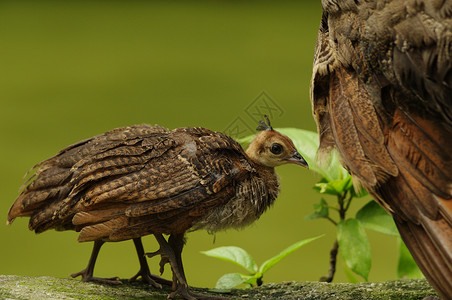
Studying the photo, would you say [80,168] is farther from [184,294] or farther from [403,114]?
[403,114]

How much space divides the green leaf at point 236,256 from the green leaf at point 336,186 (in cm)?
28

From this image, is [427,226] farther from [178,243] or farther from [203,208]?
[178,243]

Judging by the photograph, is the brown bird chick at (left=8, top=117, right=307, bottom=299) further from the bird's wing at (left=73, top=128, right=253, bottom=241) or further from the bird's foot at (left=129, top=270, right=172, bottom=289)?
the bird's foot at (left=129, top=270, right=172, bottom=289)

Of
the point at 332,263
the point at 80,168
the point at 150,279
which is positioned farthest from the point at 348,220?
the point at 80,168

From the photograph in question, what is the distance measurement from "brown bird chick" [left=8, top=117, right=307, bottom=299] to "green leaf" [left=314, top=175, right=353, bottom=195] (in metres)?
0.34

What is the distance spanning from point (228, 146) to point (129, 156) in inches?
8.6

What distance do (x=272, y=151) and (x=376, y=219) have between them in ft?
1.74

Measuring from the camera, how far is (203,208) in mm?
1285

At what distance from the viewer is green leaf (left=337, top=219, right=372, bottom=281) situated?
1.72 meters

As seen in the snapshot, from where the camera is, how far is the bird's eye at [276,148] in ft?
4.72

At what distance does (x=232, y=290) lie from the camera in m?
1.54

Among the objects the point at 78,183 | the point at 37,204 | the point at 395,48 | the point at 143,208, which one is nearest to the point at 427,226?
the point at 395,48

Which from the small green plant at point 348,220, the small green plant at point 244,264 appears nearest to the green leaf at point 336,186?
the small green plant at point 348,220

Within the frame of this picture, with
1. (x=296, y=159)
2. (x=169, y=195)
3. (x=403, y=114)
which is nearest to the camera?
(x=403, y=114)
